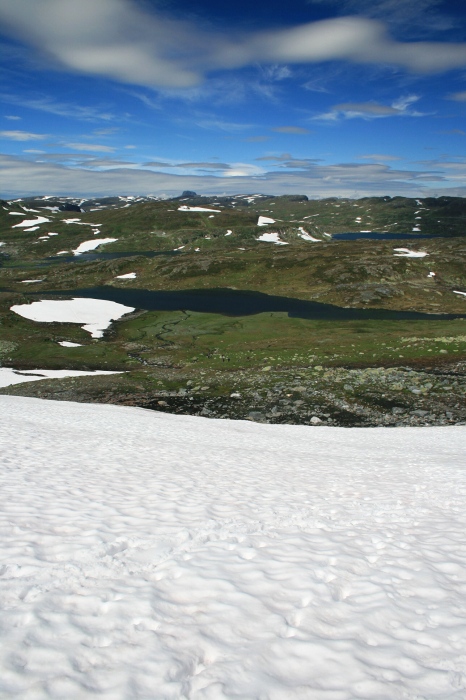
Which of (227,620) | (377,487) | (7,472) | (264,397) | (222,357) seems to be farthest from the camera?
(222,357)

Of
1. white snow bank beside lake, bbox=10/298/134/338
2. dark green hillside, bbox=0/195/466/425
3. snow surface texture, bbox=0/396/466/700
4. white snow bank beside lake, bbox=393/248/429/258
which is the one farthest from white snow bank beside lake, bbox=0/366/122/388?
white snow bank beside lake, bbox=393/248/429/258

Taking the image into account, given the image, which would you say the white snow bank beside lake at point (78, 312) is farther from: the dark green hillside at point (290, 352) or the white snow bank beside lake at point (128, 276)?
the white snow bank beside lake at point (128, 276)

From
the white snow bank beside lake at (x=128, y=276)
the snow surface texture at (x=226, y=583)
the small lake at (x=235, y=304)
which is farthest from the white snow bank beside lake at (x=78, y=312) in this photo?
the snow surface texture at (x=226, y=583)

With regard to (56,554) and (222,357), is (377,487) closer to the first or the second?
(56,554)

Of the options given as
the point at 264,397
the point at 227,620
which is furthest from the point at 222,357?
the point at 227,620

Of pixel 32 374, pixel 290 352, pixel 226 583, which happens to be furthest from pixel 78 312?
pixel 226 583

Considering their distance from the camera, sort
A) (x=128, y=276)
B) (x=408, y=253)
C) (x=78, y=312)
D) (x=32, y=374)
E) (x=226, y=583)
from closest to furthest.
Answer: (x=226, y=583)
(x=32, y=374)
(x=78, y=312)
(x=128, y=276)
(x=408, y=253)

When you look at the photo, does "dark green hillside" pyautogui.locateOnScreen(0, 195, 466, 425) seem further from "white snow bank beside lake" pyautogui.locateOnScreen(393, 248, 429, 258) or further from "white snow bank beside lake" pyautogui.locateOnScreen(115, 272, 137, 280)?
"white snow bank beside lake" pyautogui.locateOnScreen(393, 248, 429, 258)

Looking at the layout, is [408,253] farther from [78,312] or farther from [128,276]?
[78,312]
